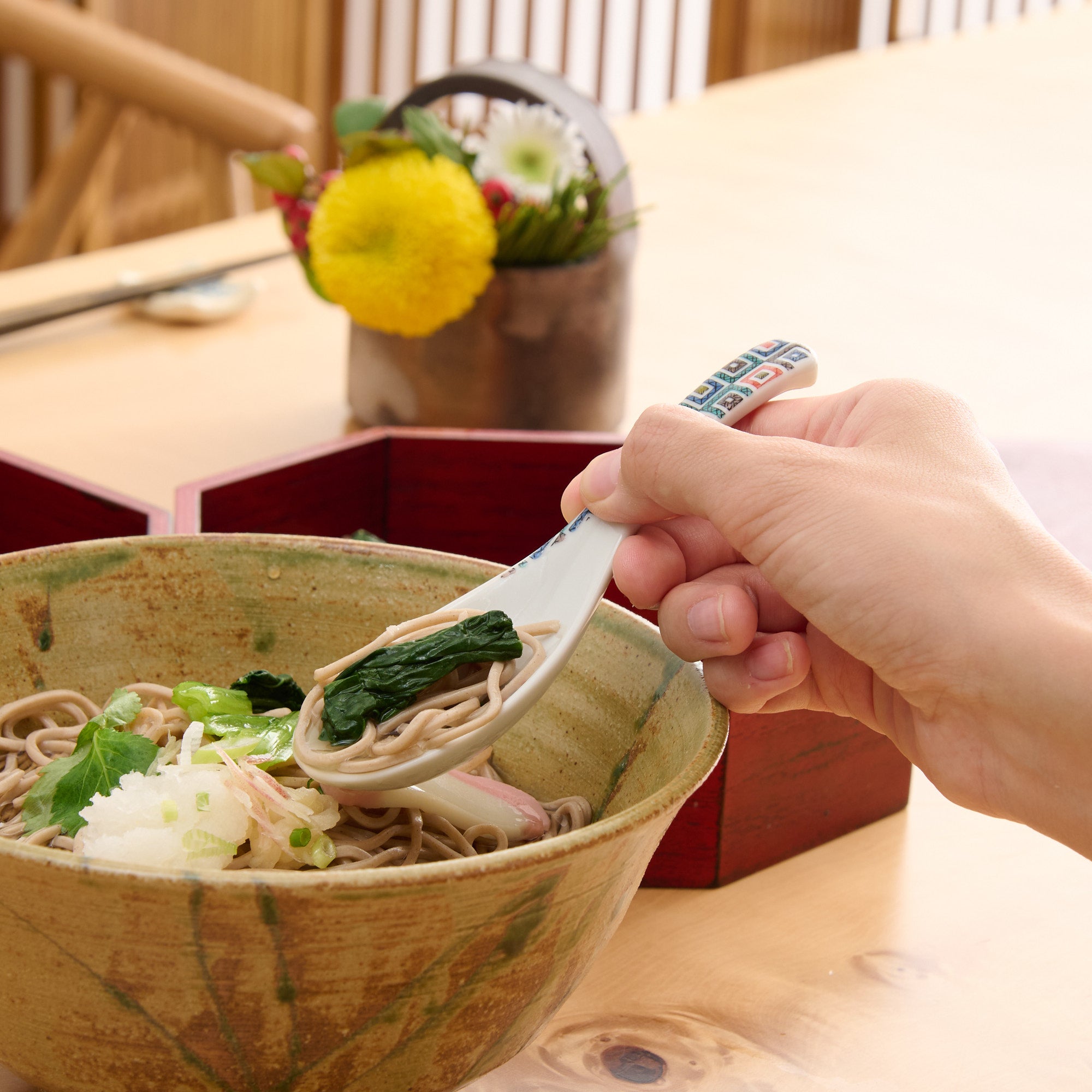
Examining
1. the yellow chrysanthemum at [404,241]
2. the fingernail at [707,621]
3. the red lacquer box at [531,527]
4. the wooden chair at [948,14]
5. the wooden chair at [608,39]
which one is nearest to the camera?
the fingernail at [707,621]

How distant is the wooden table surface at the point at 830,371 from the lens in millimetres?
758

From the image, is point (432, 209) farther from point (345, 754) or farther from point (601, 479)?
point (345, 754)

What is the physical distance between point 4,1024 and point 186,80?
7.48 feet

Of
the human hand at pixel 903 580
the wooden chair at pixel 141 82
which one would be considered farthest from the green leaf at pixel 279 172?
the wooden chair at pixel 141 82

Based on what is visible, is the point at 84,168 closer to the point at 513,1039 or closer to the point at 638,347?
the point at 638,347

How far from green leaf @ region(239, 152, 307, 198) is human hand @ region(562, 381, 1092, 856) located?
740 millimetres

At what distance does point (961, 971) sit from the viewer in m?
0.81

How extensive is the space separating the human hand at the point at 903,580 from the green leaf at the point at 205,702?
237 millimetres

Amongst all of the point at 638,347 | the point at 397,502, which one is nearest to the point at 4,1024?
the point at 397,502

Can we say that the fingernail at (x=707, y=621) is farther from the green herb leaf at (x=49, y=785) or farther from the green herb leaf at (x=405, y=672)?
the green herb leaf at (x=49, y=785)

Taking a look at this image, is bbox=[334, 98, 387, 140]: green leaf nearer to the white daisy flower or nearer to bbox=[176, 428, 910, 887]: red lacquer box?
the white daisy flower

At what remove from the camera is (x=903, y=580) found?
652 mm

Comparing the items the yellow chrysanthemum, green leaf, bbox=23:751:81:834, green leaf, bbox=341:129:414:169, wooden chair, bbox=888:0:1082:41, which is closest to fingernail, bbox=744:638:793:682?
green leaf, bbox=23:751:81:834

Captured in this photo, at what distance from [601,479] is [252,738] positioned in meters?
0.25
